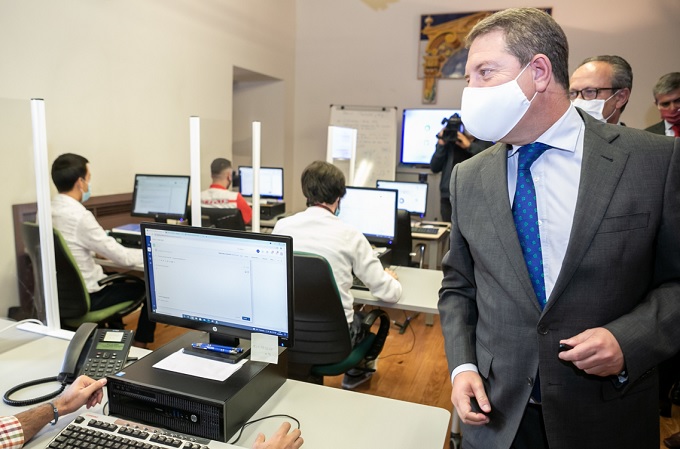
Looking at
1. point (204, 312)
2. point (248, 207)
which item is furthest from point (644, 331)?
point (248, 207)

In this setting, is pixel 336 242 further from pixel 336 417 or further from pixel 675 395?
pixel 675 395

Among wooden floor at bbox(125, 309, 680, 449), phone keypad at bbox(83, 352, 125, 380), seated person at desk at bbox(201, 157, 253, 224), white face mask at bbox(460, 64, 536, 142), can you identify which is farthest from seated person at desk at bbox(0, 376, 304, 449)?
seated person at desk at bbox(201, 157, 253, 224)

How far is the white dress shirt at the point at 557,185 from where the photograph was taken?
3.21ft

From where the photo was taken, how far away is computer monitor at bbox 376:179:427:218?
16.6ft

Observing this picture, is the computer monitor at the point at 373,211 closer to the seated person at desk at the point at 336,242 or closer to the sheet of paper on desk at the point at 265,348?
the seated person at desk at the point at 336,242

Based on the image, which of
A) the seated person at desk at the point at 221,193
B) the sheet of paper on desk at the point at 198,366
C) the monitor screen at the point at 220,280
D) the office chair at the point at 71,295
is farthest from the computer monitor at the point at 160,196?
the sheet of paper on desk at the point at 198,366

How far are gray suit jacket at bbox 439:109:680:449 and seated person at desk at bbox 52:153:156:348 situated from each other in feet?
8.10

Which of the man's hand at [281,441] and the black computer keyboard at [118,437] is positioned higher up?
the man's hand at [281,441]

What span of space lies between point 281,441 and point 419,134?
5917 mm

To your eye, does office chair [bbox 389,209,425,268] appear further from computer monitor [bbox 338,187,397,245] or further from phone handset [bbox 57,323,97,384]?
phone handset [bbox 57,323,97,384]

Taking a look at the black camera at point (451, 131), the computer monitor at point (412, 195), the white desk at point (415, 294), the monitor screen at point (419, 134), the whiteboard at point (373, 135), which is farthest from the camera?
the whiteboard at point (373, 135)

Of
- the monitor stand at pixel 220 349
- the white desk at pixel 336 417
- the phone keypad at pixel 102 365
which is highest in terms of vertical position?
the monitor stand at pixel 220 349

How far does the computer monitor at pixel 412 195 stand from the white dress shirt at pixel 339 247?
114 inches

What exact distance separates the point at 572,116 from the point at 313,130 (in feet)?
21.3
